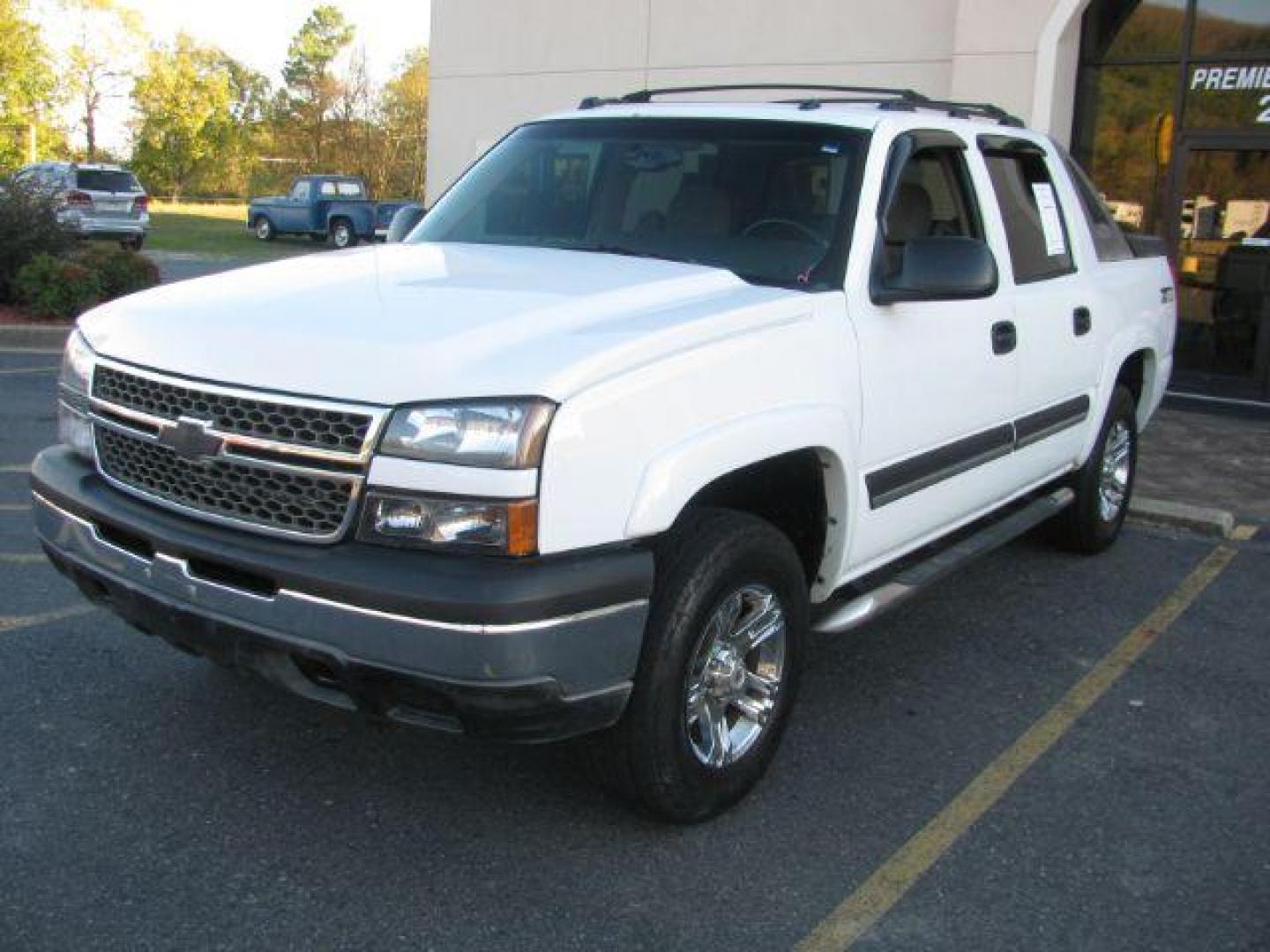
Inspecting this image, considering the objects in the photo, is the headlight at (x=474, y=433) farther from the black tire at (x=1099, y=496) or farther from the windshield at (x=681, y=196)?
the black tire at (x=1099, y=496)

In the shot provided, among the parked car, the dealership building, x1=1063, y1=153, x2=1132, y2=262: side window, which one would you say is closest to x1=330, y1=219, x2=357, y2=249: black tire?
the parked car

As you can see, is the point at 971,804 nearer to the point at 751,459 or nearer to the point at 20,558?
the point at 751,459

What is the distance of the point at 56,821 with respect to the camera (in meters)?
3.34

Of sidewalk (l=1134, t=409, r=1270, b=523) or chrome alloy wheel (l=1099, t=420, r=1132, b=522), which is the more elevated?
chrome alloy wheel (l=1099, t=420, r=1132, b=522)

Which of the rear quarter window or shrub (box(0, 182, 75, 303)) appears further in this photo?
the rear quarter window

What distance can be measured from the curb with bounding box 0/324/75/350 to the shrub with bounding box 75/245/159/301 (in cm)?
108

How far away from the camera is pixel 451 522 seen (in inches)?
111

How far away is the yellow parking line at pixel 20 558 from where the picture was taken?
17.6 ft

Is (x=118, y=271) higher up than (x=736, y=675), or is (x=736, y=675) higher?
(x=118, y=271)

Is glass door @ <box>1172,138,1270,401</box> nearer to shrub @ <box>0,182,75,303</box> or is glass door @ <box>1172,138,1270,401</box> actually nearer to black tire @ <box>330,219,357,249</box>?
Answer: shrub @ <box>0,182,75,303</box>

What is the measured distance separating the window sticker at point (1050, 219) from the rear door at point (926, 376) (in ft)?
1.92

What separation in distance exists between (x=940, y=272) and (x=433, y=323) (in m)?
1.57

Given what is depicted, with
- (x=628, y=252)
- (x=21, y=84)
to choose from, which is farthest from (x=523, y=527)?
(x=21, y=84)

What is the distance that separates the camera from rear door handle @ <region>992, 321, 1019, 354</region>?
4496 mm
